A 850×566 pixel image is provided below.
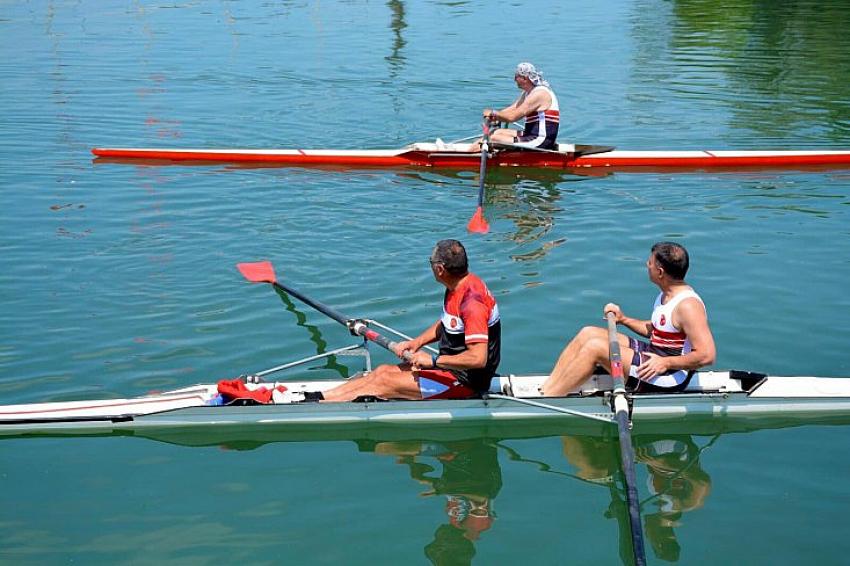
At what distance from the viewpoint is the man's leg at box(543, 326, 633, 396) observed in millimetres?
7238

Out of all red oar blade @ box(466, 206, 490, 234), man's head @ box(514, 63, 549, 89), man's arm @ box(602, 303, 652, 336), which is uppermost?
man's head @ box(514, 63, 549, 89)

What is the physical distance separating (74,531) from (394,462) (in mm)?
2214

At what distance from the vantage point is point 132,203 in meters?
12.8

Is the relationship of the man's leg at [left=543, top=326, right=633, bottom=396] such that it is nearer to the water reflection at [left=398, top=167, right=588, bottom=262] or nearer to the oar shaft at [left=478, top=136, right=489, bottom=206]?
the water reflection at [left=398, top=167, right=588, bottom=262]

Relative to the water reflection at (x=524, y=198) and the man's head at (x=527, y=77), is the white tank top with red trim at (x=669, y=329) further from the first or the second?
the man's head at (x=527, y=77)

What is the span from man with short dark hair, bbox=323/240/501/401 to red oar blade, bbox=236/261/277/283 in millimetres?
2309

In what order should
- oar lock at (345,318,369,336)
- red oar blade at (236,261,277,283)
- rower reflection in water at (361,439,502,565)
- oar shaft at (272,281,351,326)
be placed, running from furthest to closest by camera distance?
red oar blade at (236,261,277,283) → oar shaft at (272,281,351,326) → oar lock at (345,318,369,336) → rower reflection in water at (361,439,502,565)

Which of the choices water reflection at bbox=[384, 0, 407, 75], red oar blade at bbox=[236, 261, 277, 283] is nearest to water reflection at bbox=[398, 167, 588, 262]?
red oar blade at bbox=[236, 261, 277, 283]

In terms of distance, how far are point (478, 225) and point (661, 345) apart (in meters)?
4.99

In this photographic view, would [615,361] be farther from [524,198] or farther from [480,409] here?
[524,198]

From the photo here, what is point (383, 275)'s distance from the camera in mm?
10594

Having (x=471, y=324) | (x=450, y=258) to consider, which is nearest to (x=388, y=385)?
(x=471, y=324)

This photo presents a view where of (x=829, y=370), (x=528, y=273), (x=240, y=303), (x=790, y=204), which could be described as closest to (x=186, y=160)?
(x=240, y=303)

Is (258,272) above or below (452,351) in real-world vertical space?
below
